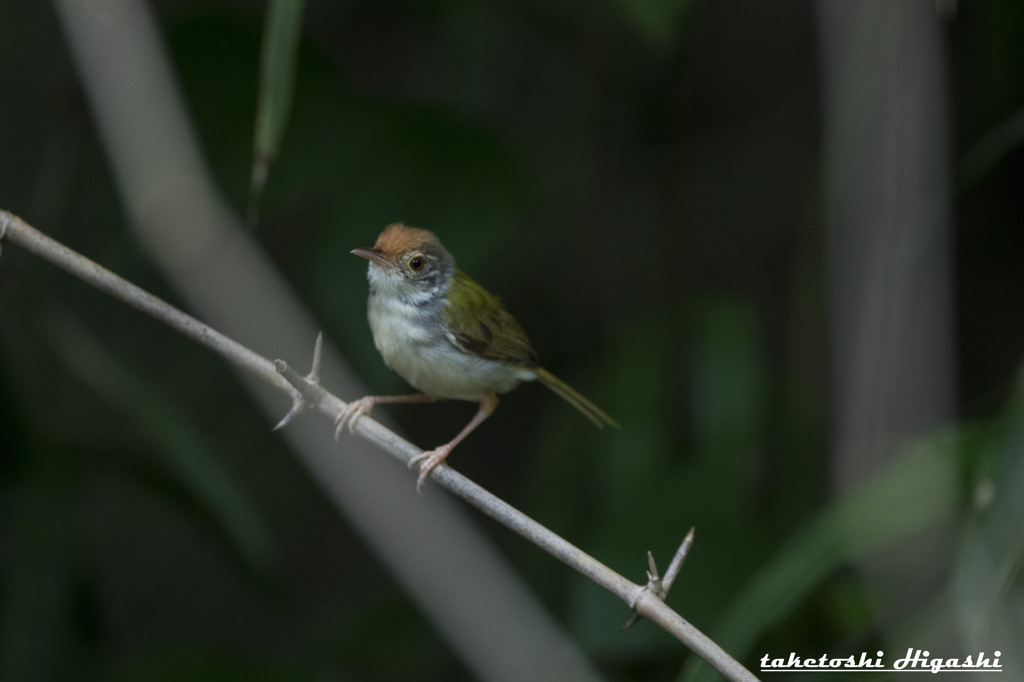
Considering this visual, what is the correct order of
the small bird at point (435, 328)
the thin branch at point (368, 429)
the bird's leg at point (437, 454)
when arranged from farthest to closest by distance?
the small bird at point (435, 328)
the bird's leg at point (437, 454)
the thin branch at point (368, 429)

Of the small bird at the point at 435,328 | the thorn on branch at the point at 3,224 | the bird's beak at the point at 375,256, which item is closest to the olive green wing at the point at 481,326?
the small bird at the point at 435,328

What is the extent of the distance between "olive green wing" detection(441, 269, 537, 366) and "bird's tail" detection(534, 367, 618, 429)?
12cm

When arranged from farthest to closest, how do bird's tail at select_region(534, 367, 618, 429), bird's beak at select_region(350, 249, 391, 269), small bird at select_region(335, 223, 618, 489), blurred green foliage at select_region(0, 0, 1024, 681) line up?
1. bird's tail at select_region(534, 367, 618, 429)
2. blurred green foliage at select_region(0, 0, 1024, 681)
3. small bird at select_region(335, 223, 618, 489)
4. bird's beak at select_region(350, 249, 391, 269)

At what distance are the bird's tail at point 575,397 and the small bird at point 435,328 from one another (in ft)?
0.14

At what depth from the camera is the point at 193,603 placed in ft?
15.2

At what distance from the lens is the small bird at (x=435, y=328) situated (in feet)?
9.04

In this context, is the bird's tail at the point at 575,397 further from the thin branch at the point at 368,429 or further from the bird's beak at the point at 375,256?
the thin branch at the point at 368,429

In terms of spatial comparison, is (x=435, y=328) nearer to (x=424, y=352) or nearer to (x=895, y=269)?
(x=424, y=352)

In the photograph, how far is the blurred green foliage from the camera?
120 inches

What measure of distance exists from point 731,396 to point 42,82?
3199mm

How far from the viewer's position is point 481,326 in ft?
9.82

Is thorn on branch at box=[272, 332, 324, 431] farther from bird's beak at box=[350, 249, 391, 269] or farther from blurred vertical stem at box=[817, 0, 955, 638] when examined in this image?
blurred vertical stem at box=[817, 0, 955, 638]

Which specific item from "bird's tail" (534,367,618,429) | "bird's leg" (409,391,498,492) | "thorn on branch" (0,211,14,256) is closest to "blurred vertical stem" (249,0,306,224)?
"thorn on branch" (0,211,14,256)

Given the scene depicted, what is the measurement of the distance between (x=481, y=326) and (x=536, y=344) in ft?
4.10
